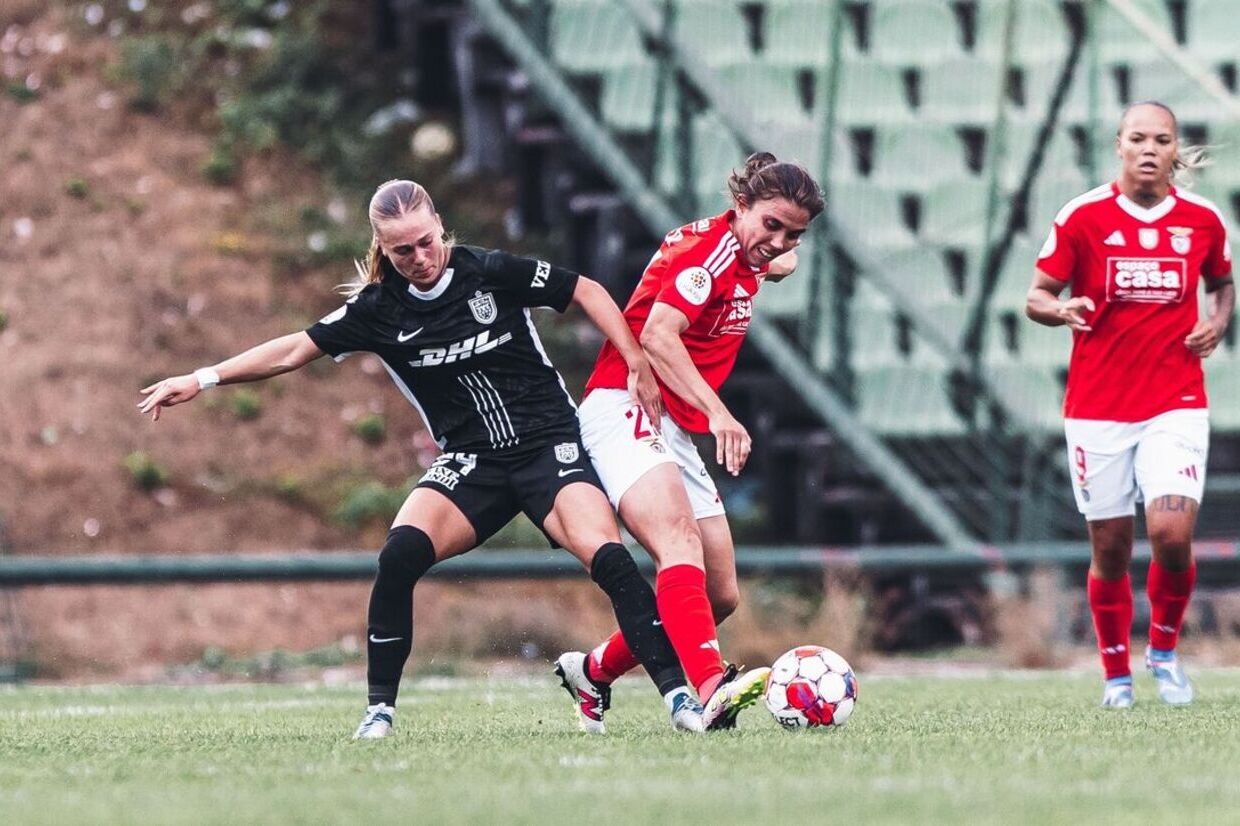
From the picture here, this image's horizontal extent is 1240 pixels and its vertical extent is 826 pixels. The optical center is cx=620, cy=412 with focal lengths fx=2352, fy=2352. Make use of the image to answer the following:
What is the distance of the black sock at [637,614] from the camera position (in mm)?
7258

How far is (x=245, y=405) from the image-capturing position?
17141mm

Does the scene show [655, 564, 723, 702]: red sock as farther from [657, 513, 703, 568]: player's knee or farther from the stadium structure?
the stadium structure

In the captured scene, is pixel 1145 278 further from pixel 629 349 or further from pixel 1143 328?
pixel 629 349

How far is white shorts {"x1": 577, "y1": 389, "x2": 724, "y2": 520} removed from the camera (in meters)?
7.52

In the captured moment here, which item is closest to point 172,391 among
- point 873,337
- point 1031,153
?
point 873,337

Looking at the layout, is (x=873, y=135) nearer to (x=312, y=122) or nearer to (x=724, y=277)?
(x=312, y=122)

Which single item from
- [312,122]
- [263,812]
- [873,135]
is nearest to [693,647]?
[263,812]

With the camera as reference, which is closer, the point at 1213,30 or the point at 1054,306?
the point at 1054,306

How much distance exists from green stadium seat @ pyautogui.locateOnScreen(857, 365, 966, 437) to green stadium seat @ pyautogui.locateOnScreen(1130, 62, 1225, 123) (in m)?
2.26

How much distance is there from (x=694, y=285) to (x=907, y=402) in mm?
7045

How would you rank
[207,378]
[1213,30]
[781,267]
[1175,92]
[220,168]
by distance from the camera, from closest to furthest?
[207,378] → [781,267] → [1175,92] → [1213,30] → [220,168]

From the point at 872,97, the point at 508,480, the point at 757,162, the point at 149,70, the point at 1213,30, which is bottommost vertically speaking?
the point at 508,480

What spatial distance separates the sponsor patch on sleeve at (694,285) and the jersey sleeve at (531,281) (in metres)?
0.35

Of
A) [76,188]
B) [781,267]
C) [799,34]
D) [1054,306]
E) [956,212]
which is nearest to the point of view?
[781,267]
